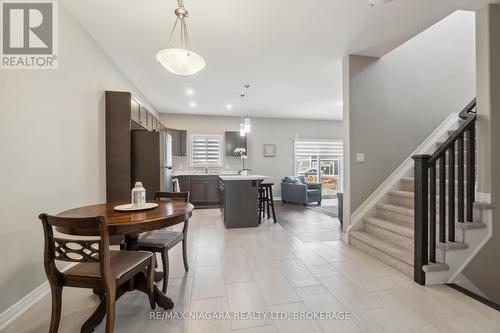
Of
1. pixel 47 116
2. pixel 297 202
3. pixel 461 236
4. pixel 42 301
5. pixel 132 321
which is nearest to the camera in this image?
pixel 132 321

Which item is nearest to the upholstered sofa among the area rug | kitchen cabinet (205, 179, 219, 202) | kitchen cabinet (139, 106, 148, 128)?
the area rug

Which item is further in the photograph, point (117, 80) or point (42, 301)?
point (117, 80)

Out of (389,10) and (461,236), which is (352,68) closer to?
(389,10)

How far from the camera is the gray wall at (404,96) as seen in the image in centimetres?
328

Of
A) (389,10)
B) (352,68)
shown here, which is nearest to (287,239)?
(352,68)

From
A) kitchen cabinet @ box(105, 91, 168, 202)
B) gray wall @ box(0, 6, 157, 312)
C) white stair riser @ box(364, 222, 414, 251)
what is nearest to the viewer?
gray wall @ box(0, 6, 157, 312)

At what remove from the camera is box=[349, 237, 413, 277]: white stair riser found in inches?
90.8

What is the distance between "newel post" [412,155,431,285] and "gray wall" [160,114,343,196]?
5.09 metres

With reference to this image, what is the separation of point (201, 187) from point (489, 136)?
5403mm

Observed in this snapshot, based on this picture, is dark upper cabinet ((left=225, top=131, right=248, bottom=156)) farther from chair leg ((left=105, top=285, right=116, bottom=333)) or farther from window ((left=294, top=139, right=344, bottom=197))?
chair leg ((left=105, top=285, right=116, bottom=333))

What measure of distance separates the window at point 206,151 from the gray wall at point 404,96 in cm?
440

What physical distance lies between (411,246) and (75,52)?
4186 mm

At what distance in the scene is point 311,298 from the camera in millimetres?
→ 1928

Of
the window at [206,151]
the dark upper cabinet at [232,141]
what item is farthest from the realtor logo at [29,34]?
the dark upper cabinet at [232,141]
